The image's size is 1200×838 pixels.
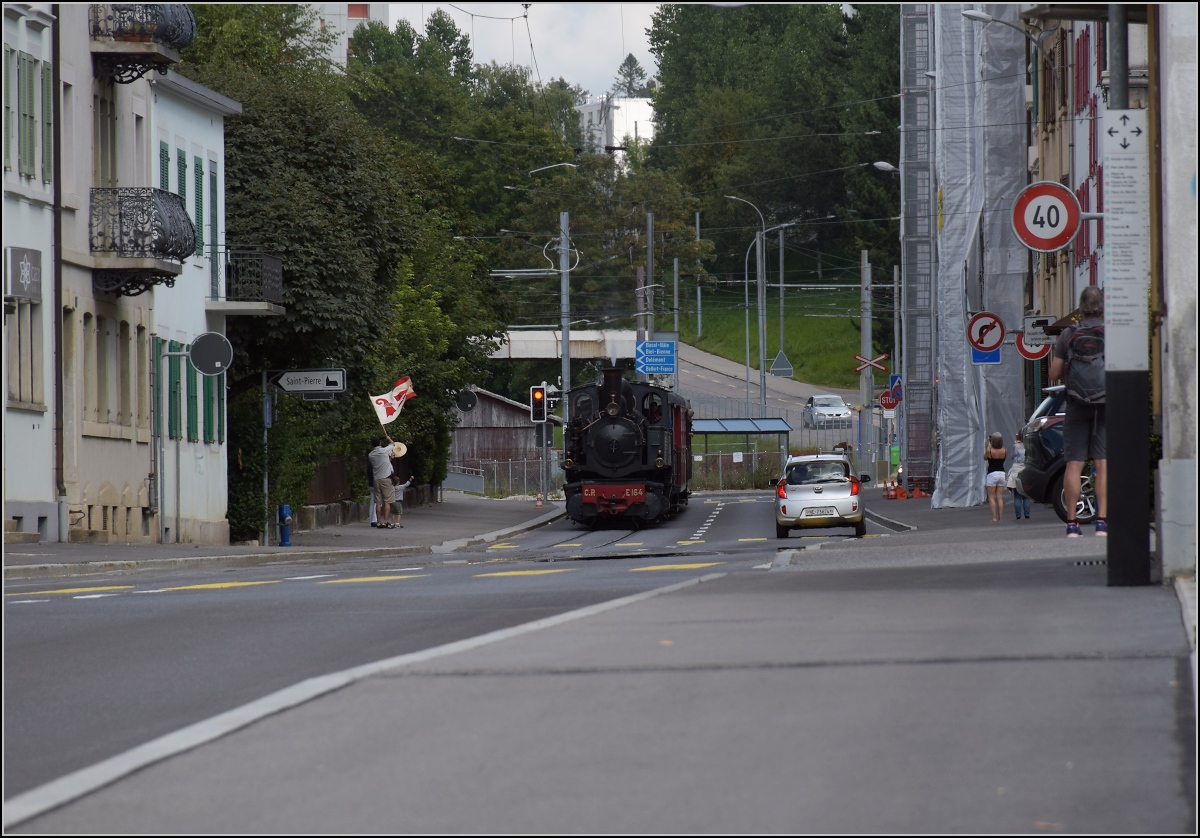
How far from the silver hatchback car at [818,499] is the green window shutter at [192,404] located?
1071cm

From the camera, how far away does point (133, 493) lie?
33.3 meters

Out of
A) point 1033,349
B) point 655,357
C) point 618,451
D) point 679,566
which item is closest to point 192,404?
point 618,451

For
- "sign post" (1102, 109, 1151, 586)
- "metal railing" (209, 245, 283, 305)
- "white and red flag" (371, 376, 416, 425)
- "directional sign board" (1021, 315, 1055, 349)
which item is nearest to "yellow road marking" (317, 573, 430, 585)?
"sign post" (1102, 109, 1151, 586)

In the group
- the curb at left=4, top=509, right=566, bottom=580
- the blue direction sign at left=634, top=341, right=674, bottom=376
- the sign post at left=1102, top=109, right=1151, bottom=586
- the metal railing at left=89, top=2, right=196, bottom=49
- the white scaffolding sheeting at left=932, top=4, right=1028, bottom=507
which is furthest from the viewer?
the blue direction sign at left=634, top=341, right=674, bottom=376

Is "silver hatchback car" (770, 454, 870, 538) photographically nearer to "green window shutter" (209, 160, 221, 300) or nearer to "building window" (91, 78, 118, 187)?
"green window shutter" (209, 160, 221, 300)

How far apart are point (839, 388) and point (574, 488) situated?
65118 millimetres

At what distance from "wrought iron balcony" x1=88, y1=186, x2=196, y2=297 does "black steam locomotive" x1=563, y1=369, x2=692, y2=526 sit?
14.6 m

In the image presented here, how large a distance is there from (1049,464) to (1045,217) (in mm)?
2951

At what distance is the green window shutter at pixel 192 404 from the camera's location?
36.6 meters

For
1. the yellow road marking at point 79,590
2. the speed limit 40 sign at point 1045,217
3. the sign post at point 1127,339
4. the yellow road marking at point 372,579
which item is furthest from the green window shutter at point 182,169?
the sign post at point 1127,339

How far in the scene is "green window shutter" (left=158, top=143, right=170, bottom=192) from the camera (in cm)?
3491

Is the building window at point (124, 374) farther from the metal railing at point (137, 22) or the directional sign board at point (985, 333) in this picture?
the directional sign board at point (985, 333)

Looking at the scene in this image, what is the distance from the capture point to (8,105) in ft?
93.0

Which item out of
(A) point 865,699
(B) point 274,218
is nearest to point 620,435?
(B) point 274,218
